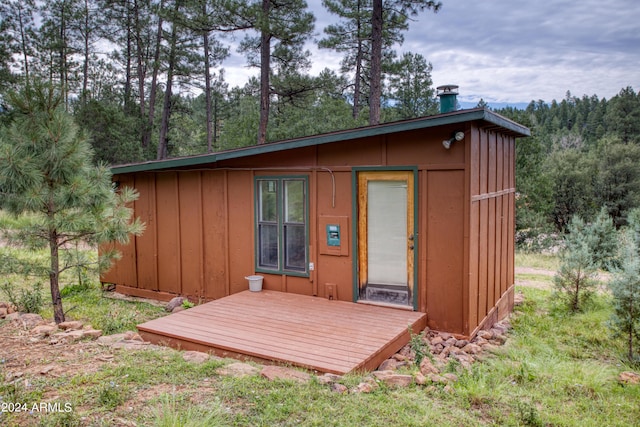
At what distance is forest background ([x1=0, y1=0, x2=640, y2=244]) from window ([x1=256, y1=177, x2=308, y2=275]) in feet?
22.8

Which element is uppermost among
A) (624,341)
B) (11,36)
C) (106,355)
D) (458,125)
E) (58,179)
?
(11,36)

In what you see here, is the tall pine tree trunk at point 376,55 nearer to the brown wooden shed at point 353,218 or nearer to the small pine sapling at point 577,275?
the brown wooden shed at point 353,218

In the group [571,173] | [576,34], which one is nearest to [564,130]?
[576,34]

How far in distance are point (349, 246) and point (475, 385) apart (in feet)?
9.04

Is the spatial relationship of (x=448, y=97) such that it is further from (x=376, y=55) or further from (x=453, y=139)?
(x=376, y=55)

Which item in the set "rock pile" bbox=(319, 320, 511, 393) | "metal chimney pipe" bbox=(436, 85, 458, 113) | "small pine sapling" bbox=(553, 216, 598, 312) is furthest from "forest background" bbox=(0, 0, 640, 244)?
"rock pile" bbox=(319, 320, 511, 393)

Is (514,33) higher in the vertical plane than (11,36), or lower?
higher

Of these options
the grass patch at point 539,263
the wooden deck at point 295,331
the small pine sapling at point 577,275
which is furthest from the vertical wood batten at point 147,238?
the grass patch at point 539,263

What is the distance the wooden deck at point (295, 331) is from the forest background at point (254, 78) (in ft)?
26.7

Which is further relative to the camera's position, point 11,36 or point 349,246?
point 11,36

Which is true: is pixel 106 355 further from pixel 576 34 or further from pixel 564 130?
pixel 564 130

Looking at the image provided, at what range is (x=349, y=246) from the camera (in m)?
6.29

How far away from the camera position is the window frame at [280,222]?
21.8 ft

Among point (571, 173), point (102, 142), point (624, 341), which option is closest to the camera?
point (624, 341)
